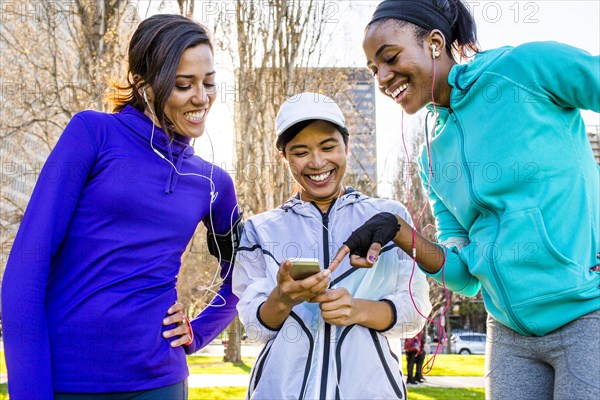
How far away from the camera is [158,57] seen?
215cm

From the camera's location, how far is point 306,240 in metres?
2.22

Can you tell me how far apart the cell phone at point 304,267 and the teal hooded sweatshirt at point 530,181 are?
20.8 inches

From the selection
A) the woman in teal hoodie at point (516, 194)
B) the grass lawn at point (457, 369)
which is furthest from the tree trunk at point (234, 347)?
the woman in teal hoodie at point (516, 194)

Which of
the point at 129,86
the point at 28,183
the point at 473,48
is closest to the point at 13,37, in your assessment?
the point at 28,183

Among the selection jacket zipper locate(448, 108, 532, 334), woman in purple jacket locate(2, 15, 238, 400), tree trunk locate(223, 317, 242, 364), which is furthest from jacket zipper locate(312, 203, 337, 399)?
tree trunk locate(223, 317, 242, 364)

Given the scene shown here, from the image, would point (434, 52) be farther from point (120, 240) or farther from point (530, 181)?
point (120, 240)

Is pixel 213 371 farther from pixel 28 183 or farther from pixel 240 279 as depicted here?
pixel 240 279

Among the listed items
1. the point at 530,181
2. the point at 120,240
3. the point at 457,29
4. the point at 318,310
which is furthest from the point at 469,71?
the point at 120,240

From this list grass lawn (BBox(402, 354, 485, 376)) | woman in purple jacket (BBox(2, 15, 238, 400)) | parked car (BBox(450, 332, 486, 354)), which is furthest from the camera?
parked car (BBox(450, 332, 486, 354))

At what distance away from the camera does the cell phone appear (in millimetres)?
1821

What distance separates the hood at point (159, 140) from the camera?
2.13 meters

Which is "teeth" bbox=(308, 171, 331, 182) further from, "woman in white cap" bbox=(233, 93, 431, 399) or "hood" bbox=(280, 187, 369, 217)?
"hood" bbox=(280, 187, 369, 217)

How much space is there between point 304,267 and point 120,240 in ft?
2.02

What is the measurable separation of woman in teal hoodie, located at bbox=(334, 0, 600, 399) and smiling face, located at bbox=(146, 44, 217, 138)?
65cm
